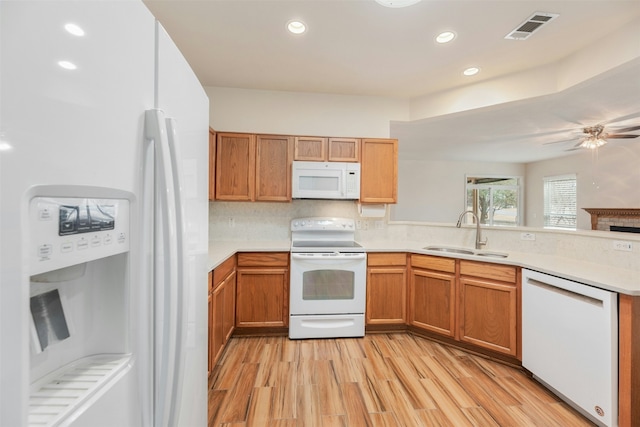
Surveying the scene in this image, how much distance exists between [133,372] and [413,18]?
244 cm

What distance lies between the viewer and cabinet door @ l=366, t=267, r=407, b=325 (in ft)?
9.57

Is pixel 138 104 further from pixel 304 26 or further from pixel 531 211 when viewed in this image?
pixel 531 211

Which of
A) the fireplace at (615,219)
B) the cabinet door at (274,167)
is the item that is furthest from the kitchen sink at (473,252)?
the fireplace at (615,219)

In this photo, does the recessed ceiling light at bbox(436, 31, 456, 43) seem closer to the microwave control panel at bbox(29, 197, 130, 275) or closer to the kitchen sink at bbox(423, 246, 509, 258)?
the kitchen sink at bbox(423, 246, 509, 258)

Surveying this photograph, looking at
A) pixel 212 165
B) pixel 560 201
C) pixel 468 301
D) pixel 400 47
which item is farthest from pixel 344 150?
pixel 560 201

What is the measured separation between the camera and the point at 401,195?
6.91 meters

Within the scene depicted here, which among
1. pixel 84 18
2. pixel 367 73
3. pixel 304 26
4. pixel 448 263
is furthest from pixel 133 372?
pixel 367 73

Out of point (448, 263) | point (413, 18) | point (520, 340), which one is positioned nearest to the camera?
point (413, 18)

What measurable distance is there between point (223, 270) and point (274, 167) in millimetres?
1294

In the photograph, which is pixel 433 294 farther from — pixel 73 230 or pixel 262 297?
pixel 73 230

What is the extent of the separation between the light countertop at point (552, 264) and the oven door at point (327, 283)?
8.6 inches

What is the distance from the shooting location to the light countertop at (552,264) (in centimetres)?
169

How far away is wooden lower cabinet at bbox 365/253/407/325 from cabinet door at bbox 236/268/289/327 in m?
0.87

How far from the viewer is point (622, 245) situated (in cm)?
209
